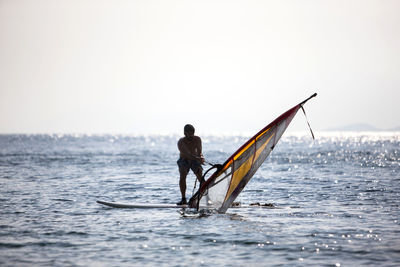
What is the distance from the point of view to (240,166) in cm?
1278

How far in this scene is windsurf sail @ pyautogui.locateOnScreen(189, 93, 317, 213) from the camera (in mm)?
12461

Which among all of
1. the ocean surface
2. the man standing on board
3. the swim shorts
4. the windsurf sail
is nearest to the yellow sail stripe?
the windsurf sail

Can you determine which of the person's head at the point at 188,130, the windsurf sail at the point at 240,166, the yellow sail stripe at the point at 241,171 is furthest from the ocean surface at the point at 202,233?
the person's head at the point at 188,130

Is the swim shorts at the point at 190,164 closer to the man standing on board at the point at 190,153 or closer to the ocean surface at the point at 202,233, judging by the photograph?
the man standing on board at the point at 190,153

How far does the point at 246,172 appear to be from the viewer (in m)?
12.9

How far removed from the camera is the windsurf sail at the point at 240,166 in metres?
12.5

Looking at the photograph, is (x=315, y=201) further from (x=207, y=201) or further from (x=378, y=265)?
(x=378, y=265)

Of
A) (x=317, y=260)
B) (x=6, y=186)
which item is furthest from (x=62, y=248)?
(x=6, y=186)

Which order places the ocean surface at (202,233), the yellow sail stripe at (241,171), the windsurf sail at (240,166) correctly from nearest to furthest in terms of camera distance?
the ocean surface at (202,233), the windsurf sail at (240,166), the yellow sail stripe at (241,171)

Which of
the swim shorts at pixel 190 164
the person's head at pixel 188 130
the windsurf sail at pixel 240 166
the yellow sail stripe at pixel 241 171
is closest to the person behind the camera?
the windsurf sail at pixel 240 166

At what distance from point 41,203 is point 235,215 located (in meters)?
5.97

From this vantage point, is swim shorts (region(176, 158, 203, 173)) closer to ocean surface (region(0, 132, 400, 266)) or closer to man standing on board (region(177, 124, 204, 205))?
man standing on board (region(177, 124, 204, 205))

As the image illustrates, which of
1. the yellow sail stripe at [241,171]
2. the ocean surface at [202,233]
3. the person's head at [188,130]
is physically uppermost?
the person's head at [188,130]

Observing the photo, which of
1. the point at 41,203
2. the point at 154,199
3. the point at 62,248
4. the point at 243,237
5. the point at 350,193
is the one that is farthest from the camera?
the point at 350,193
